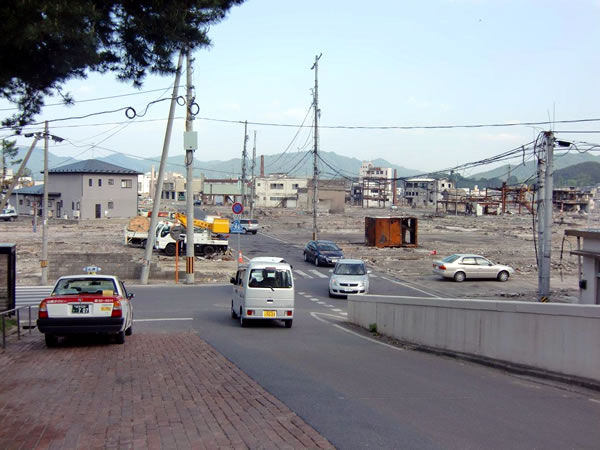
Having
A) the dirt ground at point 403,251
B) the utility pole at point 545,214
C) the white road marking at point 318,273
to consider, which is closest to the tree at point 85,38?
the utility pole at point 545,214

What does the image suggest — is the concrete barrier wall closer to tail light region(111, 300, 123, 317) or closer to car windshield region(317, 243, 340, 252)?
tail light region(111, 300, 123, 317)

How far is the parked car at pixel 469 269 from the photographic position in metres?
34.1

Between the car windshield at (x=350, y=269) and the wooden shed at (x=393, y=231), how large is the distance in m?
23.5

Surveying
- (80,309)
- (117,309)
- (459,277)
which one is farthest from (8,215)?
(117,309)

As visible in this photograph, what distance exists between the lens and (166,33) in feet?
28.3

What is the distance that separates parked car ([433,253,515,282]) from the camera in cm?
3412

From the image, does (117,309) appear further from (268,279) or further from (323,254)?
(323,254)

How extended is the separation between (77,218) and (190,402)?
3074 inches

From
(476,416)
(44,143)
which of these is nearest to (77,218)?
(44,143)

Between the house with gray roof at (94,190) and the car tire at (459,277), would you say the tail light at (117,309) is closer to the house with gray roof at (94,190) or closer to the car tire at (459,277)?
the car tire at (459,277)

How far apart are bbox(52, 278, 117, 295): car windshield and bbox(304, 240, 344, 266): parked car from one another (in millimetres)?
26707

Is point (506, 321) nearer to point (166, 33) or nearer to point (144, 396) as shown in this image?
point (144, 396)

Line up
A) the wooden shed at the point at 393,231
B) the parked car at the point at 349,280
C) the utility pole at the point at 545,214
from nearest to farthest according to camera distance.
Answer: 1. the utility pole at the point at 545,214
2. the parked car at the point at 349,280
3. the wooden shed at the point at 393,231

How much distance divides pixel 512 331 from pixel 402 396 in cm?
329
